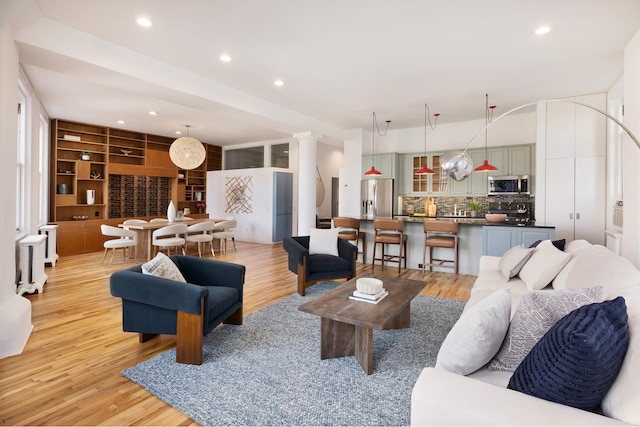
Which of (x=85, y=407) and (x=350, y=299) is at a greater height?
(x=350, y=299)

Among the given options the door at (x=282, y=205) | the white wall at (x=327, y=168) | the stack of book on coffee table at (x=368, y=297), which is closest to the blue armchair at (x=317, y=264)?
the stack of book on coffee table at (x=368, y=297)

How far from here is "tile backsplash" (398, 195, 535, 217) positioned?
6.76 meters

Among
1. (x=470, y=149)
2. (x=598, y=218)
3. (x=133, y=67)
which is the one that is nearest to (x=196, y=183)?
(x=133, y=67)

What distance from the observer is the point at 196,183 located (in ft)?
34.0

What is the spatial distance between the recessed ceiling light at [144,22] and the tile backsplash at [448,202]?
19.5 ft

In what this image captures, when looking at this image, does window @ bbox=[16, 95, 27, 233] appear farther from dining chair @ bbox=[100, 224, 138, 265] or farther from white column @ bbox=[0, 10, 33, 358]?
white column @ bbox=[0, 10, 33, 358]

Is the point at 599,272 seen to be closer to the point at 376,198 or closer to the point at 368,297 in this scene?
the point at 368,297

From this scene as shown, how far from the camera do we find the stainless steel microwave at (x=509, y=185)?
20.6 ft

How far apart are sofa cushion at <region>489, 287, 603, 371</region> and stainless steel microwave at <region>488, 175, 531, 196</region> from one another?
529cm

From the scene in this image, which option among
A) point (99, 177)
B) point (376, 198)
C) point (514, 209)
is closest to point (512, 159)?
point (514, 209)

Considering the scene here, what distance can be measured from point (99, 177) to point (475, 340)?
29.6ft

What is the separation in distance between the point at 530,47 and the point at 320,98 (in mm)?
2897

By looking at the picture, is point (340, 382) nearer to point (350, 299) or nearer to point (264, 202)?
point (350, 299)

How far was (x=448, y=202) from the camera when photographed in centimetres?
747
